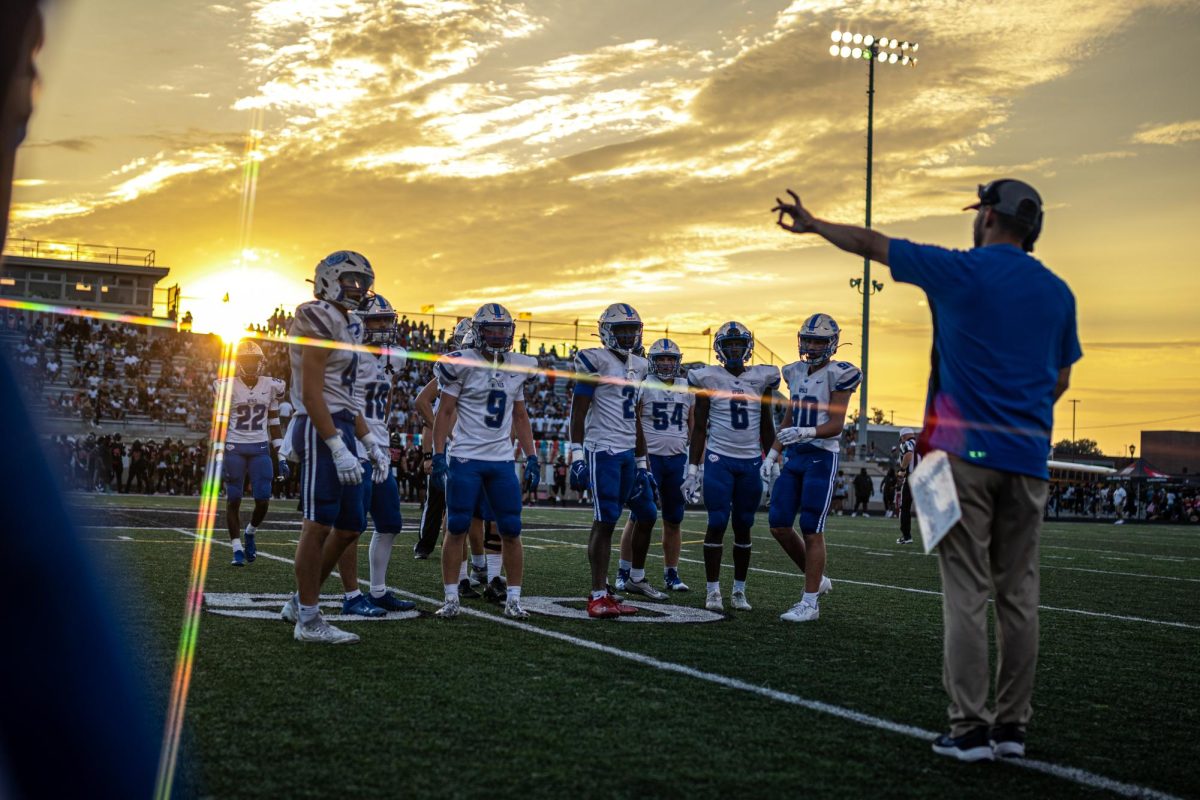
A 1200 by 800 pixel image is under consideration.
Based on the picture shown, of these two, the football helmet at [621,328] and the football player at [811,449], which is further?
the football helmet at [621,328]

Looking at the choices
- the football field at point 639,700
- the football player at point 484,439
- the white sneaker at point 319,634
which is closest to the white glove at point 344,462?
the white sneaker at point 319,634

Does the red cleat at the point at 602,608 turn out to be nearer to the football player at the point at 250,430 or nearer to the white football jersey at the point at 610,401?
the white football jersey at the point at 610,401

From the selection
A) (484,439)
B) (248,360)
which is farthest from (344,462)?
(248,360)

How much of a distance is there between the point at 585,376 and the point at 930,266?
4756 millimetres

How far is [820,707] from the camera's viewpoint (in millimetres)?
5289

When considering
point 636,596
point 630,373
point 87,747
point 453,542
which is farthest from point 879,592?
point 87,747

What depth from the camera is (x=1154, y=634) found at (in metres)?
8.55

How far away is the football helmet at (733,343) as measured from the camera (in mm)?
9656

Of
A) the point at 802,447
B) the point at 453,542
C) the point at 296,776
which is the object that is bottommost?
the point at 296,776

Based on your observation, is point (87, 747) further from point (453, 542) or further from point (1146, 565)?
point (1146, 565)

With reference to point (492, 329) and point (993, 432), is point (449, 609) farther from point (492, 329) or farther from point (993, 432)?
point (993, 432)

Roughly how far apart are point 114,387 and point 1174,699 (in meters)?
37.1

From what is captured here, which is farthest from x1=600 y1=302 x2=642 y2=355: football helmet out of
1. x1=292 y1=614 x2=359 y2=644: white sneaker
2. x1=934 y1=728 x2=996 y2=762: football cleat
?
x1=934 y1=728 x2=996 y2=762: football cleat

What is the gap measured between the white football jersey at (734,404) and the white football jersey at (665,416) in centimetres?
86
